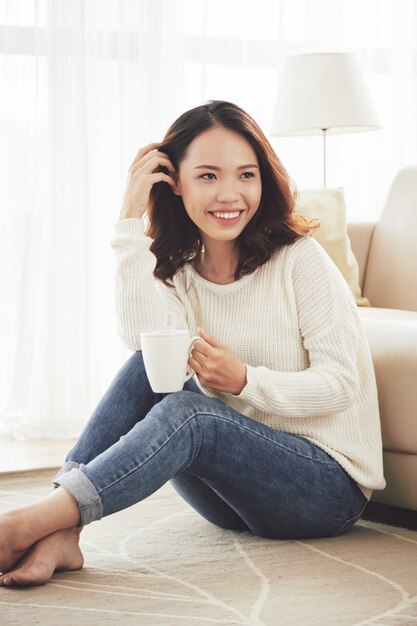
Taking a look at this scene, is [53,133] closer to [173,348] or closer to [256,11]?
[256,11]

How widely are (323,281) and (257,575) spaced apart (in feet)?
1.83

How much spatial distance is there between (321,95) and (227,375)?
184 cm

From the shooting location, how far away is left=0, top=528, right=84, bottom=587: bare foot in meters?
1.70

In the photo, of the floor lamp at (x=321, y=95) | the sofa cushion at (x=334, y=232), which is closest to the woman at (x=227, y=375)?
the sofa cushion at (x=334, y=232)

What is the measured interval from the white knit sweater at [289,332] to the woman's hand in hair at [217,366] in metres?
0.02

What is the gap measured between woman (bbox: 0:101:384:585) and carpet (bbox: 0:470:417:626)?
0.18 ft

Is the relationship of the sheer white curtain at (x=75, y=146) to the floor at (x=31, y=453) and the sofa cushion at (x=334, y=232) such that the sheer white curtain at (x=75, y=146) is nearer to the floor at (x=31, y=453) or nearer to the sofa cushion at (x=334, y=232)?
the floor at (x=31, y=453)

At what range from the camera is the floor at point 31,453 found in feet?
10.2

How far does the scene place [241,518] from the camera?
2.10 meters

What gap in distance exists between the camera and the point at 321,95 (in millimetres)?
3430

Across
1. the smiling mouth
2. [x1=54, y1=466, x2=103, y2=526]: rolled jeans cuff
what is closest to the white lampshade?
the smiling mouth

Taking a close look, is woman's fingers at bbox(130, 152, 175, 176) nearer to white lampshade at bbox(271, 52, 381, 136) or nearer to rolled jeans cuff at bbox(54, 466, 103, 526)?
rolled jeans cuff at bbox(54, 466, 103, 526)

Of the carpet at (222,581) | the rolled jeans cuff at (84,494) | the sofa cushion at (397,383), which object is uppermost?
the sofa cushion at (397,383)

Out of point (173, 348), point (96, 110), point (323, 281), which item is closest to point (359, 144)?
point (96, 110)
